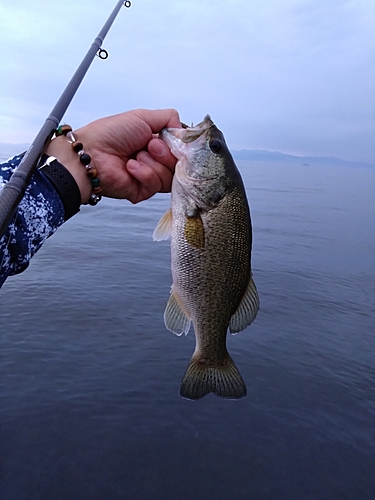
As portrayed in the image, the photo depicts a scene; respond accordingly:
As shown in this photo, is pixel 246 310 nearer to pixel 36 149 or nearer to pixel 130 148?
pixel 130 148

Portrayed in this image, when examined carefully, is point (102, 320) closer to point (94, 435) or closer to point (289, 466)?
point (94, 435)

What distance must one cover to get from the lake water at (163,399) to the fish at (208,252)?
8.78ft

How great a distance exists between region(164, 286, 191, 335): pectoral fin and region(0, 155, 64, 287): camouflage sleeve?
98 cm

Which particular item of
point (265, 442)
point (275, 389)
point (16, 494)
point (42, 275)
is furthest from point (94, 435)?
point (42, 275)

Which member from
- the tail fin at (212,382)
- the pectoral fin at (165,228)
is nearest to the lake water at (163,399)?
the tail fin at (212,382)

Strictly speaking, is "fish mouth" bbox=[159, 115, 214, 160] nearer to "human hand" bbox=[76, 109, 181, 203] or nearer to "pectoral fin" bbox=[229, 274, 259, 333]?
"human hand" bbox=[76, 109, 181, 203]

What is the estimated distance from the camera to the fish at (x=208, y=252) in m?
2.68

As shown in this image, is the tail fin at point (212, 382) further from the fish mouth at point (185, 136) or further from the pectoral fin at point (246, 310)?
the fish mouth at point (185, 136)

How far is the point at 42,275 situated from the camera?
11.1 m

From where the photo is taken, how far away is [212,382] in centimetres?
284

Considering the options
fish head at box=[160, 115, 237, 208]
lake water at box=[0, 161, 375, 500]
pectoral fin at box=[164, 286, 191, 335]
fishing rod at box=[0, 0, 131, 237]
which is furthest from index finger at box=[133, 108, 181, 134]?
lake water at box=[0, 161, 375, 500]

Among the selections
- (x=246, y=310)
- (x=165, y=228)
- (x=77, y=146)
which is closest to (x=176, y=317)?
(x=246, y=310)

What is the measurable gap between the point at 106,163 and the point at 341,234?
1944 centimetres

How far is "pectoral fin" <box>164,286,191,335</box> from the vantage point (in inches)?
114
